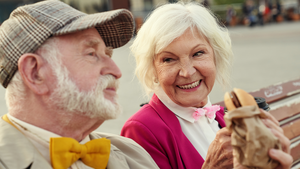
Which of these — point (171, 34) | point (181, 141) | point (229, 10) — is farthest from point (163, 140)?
point (229, 10)

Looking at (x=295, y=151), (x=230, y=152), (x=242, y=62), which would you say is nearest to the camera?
(x=230, y=152)

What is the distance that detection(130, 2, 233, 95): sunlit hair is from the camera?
215cm

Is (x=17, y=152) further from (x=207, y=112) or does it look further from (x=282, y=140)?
(x=207, y=112)

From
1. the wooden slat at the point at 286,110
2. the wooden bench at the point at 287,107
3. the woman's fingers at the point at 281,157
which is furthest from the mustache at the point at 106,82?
the wooden slat at the point at 286,110

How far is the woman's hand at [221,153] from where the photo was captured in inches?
63.7

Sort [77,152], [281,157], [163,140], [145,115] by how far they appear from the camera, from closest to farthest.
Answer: [281,157] → [77,152] → [163,140] → [145,115]

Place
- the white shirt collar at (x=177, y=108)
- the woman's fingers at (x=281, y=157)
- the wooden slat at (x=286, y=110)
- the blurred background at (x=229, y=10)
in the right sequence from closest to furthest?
the woman's fingers at (x=281, y=157) < the white shirt collar at (x=177, y=108) < the wooden slat at (x=286, y=110) < the blurred background at (x=229, y=10)

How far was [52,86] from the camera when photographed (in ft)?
4.82

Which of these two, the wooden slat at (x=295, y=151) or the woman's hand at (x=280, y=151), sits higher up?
the woman's hand at (x=280, y=151)

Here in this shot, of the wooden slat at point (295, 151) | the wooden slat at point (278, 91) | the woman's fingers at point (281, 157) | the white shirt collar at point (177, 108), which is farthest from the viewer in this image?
the wooden slat at point (278, 91)

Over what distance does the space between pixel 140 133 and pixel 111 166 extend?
1.59 ft

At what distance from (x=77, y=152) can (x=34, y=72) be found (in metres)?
0.42

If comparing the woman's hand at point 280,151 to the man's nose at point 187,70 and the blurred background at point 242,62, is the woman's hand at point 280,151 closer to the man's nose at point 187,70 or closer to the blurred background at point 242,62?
the man's nose at point 187,70

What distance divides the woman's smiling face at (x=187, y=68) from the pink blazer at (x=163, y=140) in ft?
0.69
